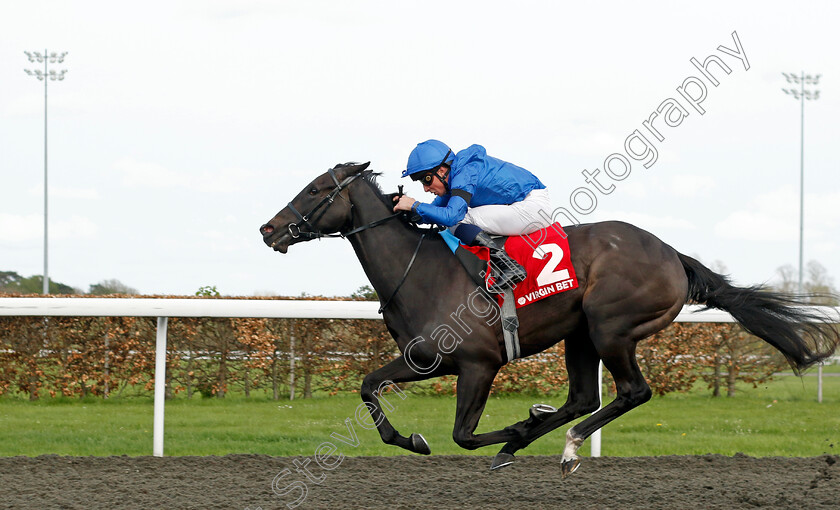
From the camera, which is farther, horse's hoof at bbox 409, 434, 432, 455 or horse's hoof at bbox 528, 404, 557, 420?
horse's hoof at bbox 528, 404, 557, 420

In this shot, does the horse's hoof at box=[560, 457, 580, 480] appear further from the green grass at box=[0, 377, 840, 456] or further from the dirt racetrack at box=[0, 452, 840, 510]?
the green grass at box=[0, 377, 840, 456]

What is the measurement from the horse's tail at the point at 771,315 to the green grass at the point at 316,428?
54.7 inches

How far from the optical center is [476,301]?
12.1 feet

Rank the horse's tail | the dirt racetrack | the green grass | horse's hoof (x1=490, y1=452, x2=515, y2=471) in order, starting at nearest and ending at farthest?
the dirt racetrack < horse's hoof (x1=490, y1=452, x2=515, y2=471) < the horse's tail < the green grass

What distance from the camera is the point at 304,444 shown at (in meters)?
5.59

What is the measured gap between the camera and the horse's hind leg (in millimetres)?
3930

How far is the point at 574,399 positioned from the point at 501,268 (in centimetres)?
82

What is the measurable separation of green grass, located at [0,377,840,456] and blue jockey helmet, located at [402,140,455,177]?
2298 mm

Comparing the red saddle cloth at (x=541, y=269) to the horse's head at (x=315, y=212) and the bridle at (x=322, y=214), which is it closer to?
the bridle at (x=322, y=214)

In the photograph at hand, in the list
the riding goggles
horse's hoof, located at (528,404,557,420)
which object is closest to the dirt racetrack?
horse's hoof, located at (528,404,557,420)

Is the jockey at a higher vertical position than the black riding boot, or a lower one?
higher

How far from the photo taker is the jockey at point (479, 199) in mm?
3689

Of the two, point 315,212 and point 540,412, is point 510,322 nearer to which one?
point 540,412

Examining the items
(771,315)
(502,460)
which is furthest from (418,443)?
(771,315)
